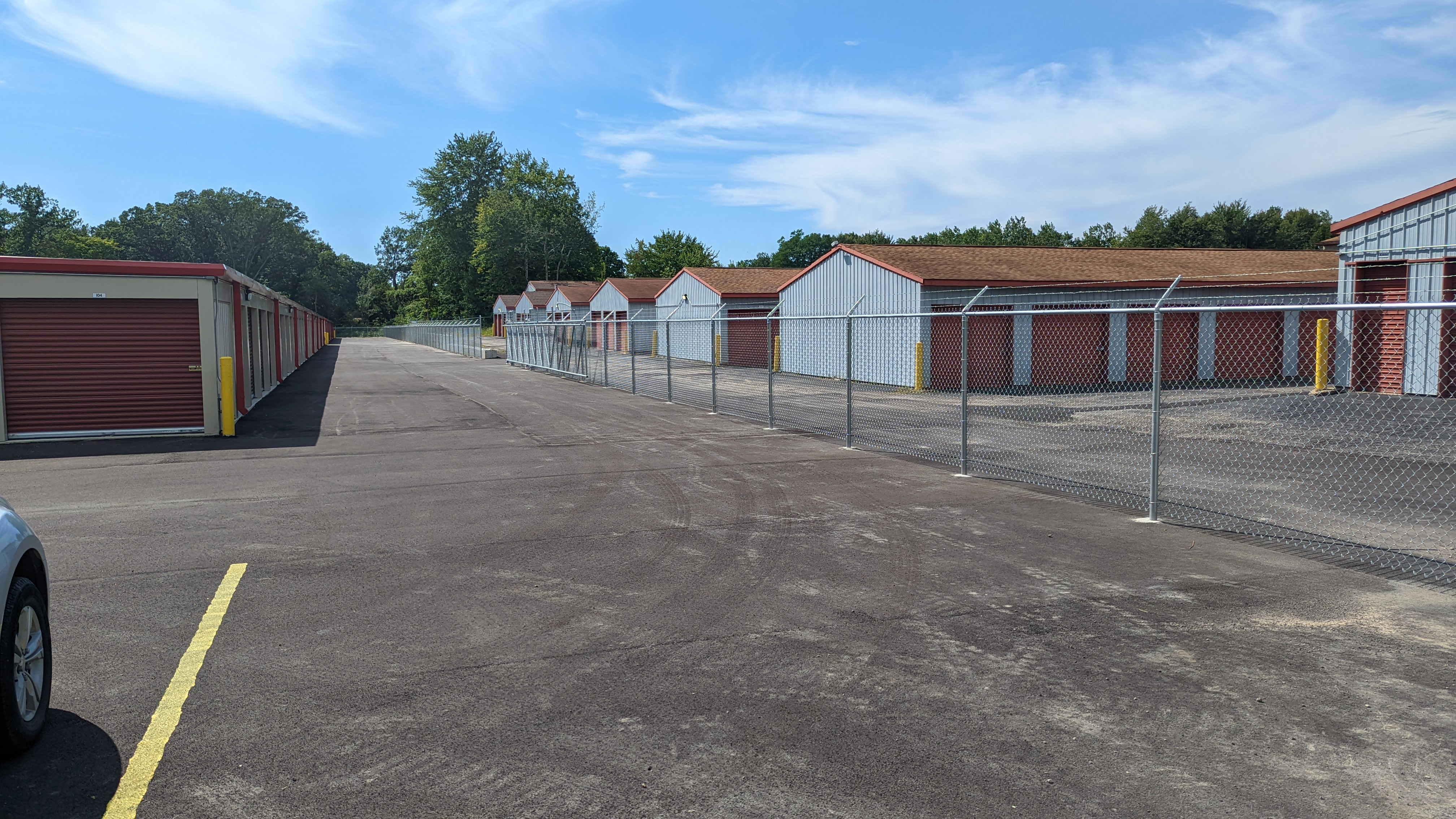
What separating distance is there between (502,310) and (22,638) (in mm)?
92363

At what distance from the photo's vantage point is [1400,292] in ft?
66.4

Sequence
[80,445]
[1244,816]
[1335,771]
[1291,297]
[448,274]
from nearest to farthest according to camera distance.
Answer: [1244,816]
[1335,771]
[80,445]
[1291,297]
[448,274]

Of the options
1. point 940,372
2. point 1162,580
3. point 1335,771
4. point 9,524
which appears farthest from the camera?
point 940,372

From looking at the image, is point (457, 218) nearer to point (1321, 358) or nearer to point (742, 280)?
point (742, 280)

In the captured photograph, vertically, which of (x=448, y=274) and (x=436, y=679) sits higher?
(x=448, y=274)

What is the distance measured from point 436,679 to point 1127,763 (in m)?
3.39

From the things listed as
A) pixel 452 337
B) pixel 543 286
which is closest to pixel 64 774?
pixel 452 337

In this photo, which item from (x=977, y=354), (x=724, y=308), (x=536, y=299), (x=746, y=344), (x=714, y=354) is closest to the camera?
(x=714, y=354)

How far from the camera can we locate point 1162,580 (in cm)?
673

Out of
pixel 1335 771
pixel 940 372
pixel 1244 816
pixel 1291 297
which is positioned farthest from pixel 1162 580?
pixel 1291 297

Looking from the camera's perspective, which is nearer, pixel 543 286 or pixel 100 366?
pixel 100 366

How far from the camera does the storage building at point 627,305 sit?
5138cm

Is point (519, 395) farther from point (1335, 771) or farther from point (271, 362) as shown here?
point (1335, 771)

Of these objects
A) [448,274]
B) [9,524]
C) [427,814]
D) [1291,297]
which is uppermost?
[448,274]
